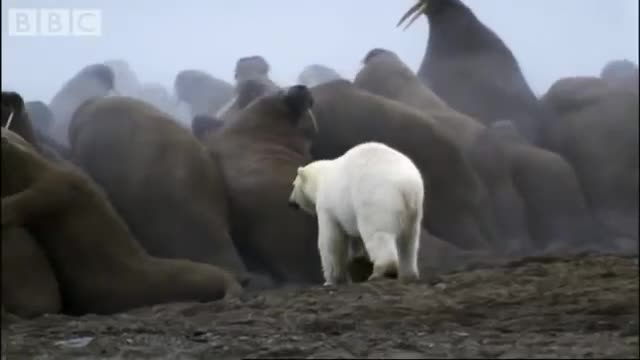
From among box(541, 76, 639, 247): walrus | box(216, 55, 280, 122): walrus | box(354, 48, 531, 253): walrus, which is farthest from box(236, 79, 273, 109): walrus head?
box(541, 76, 639, 247): walrus

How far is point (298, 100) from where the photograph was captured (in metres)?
2.87

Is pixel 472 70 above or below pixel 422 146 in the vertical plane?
above

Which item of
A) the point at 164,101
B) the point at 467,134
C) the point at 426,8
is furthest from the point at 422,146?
the point at 164,101

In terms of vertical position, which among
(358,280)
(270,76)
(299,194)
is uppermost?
(270,76)

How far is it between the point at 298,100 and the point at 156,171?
0.38 m

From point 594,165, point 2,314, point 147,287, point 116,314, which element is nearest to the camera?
point 2,314

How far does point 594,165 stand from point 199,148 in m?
1.19

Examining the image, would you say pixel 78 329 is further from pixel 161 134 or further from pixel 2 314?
pixel 161 134

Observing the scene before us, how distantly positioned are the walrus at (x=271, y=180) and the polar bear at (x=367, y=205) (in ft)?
0.17

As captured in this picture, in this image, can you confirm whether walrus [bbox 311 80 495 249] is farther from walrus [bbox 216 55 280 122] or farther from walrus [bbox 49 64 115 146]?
walrus [bbox 49 64 115 146]

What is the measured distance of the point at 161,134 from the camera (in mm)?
2887

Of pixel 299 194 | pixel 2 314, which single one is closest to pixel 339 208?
pixel 299 194

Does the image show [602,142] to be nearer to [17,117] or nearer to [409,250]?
[409,250]

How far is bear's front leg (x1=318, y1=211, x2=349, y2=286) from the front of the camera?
2.74 meters
